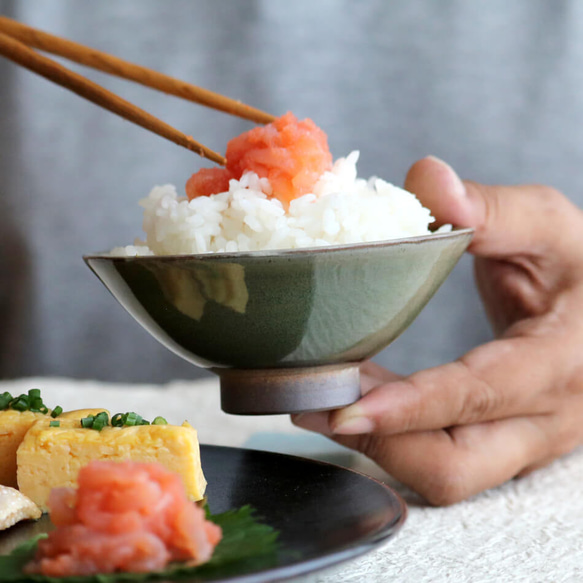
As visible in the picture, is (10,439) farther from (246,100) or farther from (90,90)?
(246,100)

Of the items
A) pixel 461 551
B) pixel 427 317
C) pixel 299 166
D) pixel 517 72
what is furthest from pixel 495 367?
pixel 517 72

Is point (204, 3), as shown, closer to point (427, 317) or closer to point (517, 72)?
point (517, 72)

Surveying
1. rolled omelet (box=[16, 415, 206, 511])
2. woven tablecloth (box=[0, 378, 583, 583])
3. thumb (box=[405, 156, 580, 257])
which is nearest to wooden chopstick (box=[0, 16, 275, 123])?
thumb (box=[405, 156, 580, 257])

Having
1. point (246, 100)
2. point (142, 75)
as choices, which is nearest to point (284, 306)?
point (142, 75)

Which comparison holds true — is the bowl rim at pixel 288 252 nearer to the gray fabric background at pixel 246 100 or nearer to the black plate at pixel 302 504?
the black plate at pixel 302 504

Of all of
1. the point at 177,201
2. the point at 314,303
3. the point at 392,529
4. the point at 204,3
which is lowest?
the point at 392,529

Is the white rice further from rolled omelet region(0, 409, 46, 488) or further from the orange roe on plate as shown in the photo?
rolled omelet region(0, 409, 46, 488)
